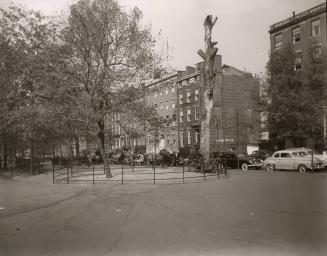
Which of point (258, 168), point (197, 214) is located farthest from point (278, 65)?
point (197, 214)

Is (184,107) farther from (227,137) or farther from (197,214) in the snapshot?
(197,214)

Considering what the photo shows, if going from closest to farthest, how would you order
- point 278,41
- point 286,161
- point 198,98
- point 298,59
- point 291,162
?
1. point 291,162
2. point 286,161
3. point 298,59
4. point 278,41
5. point 198,98

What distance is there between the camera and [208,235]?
24.4 feet

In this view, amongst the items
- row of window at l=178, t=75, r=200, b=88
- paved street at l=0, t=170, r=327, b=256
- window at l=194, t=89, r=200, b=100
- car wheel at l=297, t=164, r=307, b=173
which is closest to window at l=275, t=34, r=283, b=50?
row of window at l=178, t=75, r=200, b=88

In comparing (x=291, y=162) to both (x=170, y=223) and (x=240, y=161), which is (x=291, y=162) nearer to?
(x=240, y=161)

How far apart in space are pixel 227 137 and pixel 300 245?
44.7 metres

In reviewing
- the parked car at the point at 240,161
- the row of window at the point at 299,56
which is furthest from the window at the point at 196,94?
the parked car at the point at 240,161

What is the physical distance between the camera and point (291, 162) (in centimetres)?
2589

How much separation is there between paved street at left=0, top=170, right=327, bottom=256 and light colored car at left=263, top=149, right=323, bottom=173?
440 inches

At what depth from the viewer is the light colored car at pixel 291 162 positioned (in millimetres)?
24766

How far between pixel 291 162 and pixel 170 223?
1910 centimetres

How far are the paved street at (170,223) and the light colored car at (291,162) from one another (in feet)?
36.6

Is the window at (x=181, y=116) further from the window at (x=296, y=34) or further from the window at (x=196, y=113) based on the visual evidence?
the window at (x=296, y=34)

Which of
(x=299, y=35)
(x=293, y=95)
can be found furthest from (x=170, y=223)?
(x=299, y=35)
